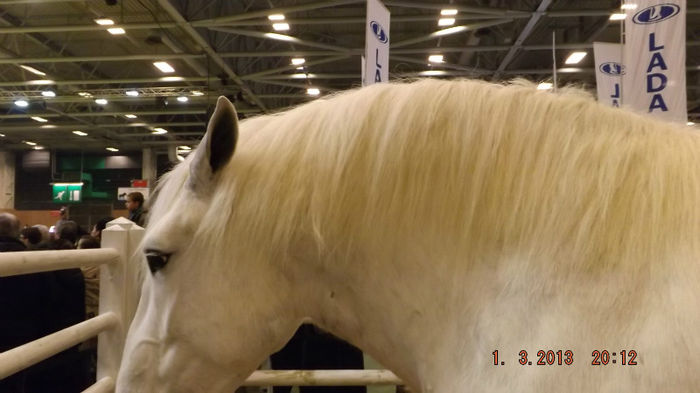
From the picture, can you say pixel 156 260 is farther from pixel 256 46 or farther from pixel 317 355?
pixel 256 46

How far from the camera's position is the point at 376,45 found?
3.69m

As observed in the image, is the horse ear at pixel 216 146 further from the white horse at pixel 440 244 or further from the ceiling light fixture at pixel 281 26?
the ceiling light fixture at pixel 281 26

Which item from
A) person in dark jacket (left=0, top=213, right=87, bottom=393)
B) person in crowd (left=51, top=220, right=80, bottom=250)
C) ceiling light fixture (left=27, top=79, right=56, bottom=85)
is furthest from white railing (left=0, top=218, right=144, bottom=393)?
ceiling light fixture (left=27, top=79, right=56, bottom=85)

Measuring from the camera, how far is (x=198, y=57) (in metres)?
10.2

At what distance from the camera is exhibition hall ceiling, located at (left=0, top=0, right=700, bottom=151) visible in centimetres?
796

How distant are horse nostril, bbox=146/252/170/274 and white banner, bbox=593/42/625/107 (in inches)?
170

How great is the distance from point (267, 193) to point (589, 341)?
2.17 feet

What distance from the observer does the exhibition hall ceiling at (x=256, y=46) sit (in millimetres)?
7957

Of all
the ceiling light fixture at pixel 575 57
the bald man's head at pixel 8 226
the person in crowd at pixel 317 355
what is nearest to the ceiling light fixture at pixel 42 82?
the bald man's head at pixel 8 226

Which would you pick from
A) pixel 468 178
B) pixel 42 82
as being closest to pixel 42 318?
pixel 468 178

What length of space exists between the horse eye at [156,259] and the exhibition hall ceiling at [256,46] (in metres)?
4.25

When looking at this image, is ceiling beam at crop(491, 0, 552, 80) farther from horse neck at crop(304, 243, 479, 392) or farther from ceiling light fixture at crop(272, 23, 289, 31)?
horse neck at crop(304, 243, 479, 392)

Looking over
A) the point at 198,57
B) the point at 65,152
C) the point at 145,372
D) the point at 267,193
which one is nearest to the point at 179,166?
the point at 267,193

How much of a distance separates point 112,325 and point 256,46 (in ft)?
30.0
